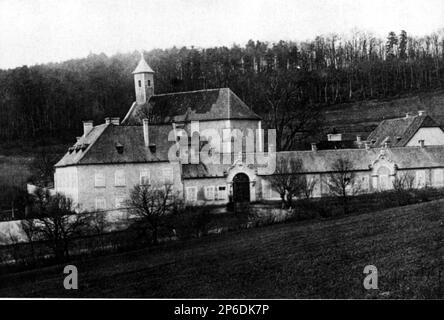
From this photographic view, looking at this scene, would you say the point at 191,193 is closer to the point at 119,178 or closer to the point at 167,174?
the point at 167,174

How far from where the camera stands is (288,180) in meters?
46.2

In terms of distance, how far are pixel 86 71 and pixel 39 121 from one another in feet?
34.0

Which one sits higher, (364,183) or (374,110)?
(374,110)

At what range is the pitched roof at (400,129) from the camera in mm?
58969

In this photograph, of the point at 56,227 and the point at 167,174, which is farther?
the point at 167,174

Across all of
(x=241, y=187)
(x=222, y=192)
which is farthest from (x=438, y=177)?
(x=222, y=192)

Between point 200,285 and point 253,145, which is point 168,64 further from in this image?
point 200,285

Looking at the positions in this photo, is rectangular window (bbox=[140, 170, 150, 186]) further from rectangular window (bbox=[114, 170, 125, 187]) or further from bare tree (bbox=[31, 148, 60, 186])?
bare tree (bbox=[31, 148, 60, 186])

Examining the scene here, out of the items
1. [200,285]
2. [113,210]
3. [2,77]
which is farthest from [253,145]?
[200,285]

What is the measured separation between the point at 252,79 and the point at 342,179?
175ft

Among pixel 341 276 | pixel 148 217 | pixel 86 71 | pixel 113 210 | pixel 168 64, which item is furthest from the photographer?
pixel 168 64

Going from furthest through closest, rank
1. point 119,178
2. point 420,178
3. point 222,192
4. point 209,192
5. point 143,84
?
1. point 143,84
2. point 420,178
3. point 222,192
4. point 209,192
5. point 119,178

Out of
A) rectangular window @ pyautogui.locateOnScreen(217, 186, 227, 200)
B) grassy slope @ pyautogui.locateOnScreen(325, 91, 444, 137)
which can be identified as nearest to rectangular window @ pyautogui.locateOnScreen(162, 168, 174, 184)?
rectangular window @ pyautogui.locateOnScreen(217, 186, 227, 200)
